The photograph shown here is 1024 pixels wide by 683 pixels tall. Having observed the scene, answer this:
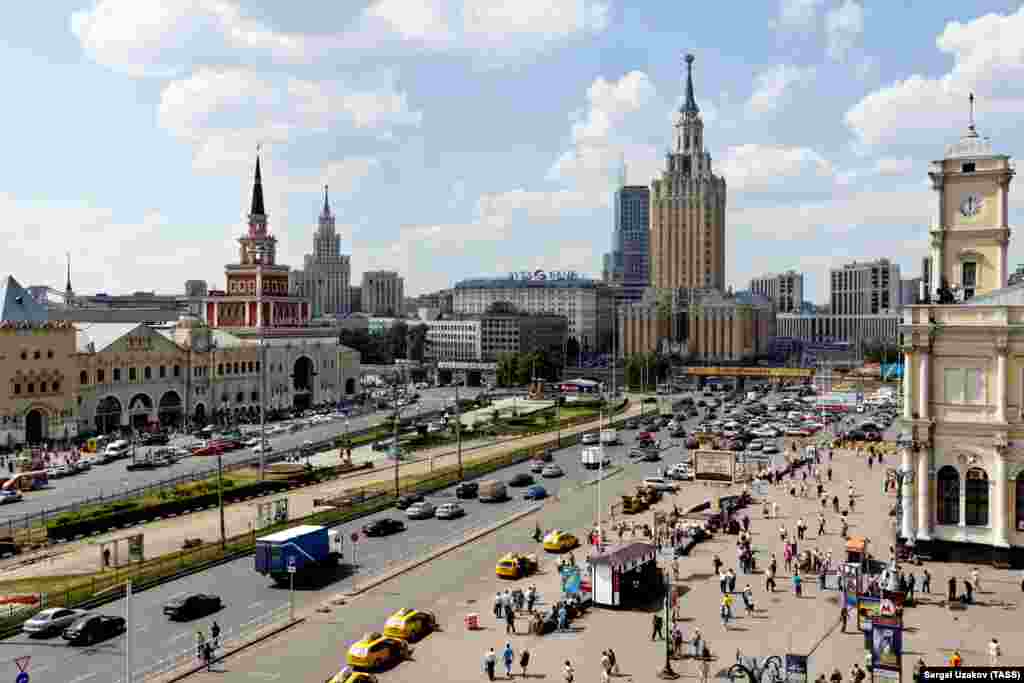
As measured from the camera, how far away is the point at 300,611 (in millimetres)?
36750

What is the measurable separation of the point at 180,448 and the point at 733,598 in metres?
56.6

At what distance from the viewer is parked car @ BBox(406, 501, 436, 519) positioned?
54.9 metres

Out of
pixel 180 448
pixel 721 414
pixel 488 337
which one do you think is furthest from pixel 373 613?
pixel 488 337

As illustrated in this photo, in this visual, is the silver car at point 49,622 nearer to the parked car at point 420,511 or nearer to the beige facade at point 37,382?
the parked car at point 420,511

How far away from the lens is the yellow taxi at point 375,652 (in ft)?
98.5

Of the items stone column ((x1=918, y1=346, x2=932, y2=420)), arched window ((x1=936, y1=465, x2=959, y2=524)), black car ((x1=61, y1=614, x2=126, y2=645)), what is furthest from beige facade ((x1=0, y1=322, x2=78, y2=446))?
arched window ((x1=936, y1=465, x2=959, y2=524))

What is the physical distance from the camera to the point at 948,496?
42.5 m

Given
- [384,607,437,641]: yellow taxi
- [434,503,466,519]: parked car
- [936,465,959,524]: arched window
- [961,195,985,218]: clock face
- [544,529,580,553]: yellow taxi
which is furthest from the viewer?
[434,503,466,519]: parked car

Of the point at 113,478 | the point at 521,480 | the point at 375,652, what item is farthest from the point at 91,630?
the point at 113,478

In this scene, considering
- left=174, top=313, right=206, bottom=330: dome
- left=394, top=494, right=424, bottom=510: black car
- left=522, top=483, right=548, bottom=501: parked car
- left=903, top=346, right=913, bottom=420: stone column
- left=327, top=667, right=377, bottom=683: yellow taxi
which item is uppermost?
left=174, top=313, right=206, bottom=330: dome

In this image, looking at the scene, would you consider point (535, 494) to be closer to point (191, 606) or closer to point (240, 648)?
point (191, 606)

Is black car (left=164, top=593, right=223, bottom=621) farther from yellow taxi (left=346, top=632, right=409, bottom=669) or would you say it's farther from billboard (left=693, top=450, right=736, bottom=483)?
billboard (left=693, top=450, right=736, bottom=483)

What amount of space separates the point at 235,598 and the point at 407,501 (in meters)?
20.0

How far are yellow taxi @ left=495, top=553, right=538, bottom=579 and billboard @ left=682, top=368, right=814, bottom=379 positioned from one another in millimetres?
129736
